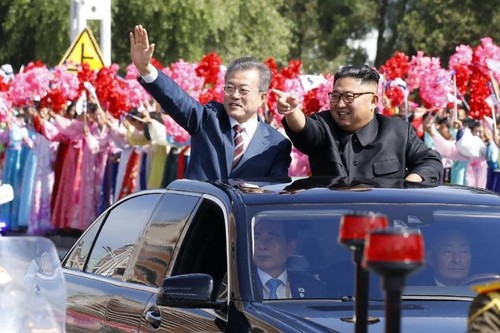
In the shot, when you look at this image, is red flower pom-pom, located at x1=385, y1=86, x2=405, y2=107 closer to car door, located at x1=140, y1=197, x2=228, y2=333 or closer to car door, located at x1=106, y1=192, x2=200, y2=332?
car door, located at x1=106, y1=192, x2=200, y2=332

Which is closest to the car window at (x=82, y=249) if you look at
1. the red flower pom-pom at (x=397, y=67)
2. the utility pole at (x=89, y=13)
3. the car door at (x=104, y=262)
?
the car door at (x=104, y=262)

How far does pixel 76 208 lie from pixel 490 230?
50.8 ft

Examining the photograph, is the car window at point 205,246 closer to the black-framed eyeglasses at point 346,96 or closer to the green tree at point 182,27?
the black-framed eyeglasses at point 346,96

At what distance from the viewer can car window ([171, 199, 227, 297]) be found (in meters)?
6.32

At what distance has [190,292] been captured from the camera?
577cm

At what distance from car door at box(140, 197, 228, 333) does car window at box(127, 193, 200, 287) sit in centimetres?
8

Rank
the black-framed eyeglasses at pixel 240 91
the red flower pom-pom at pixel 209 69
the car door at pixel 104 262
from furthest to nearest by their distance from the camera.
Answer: the red flower pom-pom at pixel 209 69 < the black-framed eyeglasses at pixel 240 91 < the car door at pixel 104 262

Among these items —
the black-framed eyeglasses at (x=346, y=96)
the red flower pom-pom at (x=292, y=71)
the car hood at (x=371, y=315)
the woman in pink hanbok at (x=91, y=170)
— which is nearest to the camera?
the car hood at (x=371, y=315)

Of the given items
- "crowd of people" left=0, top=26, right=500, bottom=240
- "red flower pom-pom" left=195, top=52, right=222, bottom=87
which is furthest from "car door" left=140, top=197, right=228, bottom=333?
"red flower pom-pom" left=195, top=52, right=222, bottom=87

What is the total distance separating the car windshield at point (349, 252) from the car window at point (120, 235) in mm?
1158

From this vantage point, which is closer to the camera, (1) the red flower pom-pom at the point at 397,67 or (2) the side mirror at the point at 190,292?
(2) the side mirror at the point at 190,292

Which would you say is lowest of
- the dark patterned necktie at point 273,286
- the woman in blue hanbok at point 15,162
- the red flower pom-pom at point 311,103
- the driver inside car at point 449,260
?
the woman in blue hanbok at point 15,162

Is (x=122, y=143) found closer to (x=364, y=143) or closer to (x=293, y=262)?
(x=364, y=143)

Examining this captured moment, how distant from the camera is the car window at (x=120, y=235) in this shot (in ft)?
23.2
